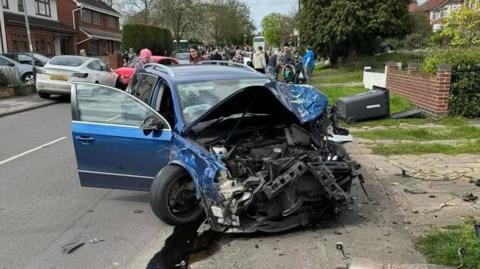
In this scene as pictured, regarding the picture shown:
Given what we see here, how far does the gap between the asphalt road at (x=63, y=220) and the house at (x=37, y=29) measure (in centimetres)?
2702

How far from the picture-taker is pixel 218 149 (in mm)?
5438

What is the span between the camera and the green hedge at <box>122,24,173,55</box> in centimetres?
4453

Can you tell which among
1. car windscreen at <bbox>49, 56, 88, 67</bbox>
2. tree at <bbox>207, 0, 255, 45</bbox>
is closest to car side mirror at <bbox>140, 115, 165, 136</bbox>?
car windscreen at <bbox>49, 56, 88, 67</bbox>

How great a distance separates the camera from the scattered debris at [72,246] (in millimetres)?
4953

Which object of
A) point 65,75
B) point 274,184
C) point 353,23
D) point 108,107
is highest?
point 353,23

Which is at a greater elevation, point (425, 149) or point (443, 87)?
point (443, 87)

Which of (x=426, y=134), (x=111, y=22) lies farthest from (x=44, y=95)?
(x=111, y=22)

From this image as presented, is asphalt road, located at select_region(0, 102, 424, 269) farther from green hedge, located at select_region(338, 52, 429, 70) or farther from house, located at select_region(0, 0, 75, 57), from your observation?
house, located at select_region(0, 0, 75, 57)

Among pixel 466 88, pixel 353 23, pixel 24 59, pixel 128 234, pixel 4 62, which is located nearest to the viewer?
pixel 128 234

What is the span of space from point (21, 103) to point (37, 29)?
24976 millimetres

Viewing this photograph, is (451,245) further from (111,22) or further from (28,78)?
(111,22)

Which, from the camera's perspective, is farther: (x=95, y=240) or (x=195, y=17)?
(x=195, y=17)

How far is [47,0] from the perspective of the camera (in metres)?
44.1

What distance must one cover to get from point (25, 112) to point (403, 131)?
11535mm
